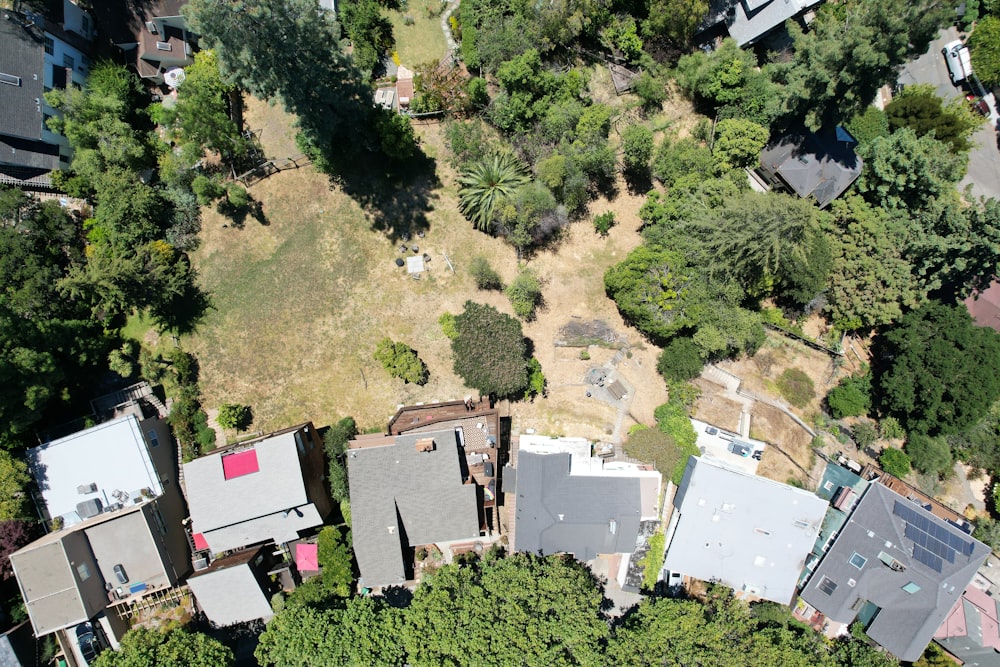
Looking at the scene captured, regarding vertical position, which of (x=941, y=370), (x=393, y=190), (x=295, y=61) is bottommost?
(x=941, y=370)

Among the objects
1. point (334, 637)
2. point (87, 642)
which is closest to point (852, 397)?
point (334, 637)

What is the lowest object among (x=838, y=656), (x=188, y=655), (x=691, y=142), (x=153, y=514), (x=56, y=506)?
(x=838, y=656)

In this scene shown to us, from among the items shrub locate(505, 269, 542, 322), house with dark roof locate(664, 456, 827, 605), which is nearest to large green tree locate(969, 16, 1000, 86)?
house with dark roof locate(664, 456, 827, 605)

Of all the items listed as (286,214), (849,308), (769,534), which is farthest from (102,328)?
(849,308)

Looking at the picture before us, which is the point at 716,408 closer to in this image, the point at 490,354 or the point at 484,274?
the point at 490,354

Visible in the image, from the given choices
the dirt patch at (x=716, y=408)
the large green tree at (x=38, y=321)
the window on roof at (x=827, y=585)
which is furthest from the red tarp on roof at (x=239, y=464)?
the window on roof at (x=827, y=585)

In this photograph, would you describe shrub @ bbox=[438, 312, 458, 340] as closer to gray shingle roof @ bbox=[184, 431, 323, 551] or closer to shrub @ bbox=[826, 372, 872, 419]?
gray shingle roof @ bbox=[184, 431, 323, 551]

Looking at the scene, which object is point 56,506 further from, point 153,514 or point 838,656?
point 838,656
